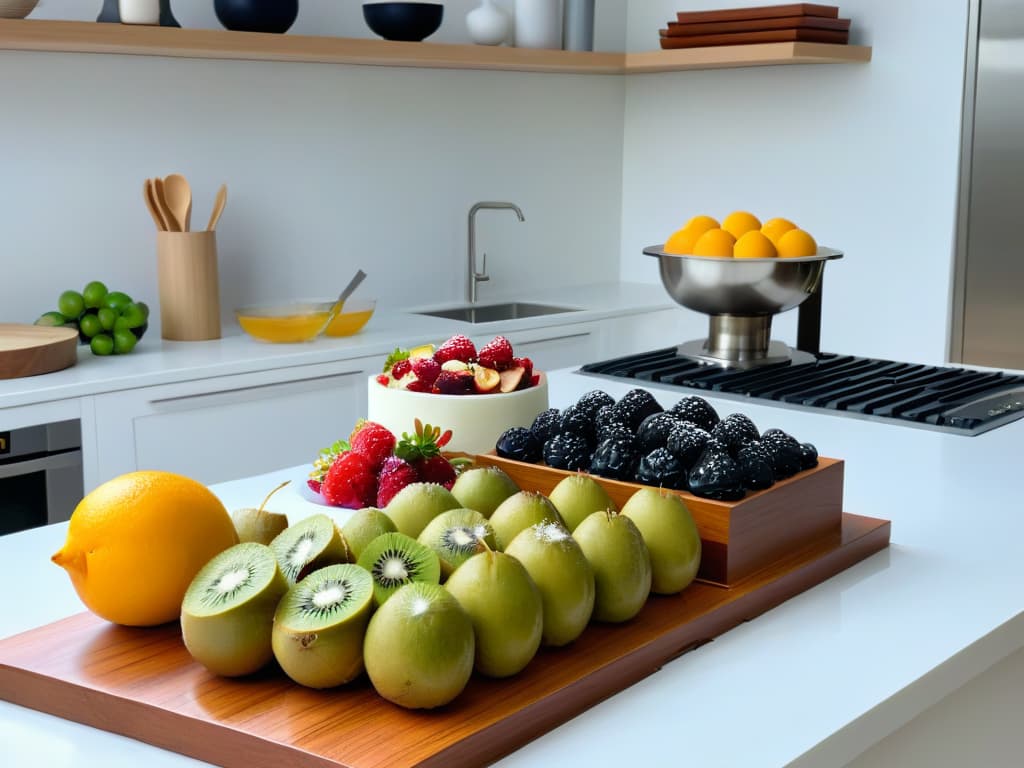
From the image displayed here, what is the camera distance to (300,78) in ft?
11.7

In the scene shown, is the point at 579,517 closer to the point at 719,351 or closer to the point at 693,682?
the point at 693,682

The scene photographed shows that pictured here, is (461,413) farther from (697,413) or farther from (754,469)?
(754,469)

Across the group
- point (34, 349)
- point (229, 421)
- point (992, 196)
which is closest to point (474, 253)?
point (229, 421)

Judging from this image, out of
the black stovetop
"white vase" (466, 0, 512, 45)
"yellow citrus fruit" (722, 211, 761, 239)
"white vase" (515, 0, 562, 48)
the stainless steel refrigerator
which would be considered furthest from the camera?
"white vase" (515, 0, 562, 48)

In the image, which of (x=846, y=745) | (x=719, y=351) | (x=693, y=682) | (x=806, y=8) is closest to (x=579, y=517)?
(x=693, y=682)

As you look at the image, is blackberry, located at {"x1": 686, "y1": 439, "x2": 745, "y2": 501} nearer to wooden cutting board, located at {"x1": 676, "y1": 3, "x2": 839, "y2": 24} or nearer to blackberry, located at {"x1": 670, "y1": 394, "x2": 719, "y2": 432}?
blackberry, located at {"x1": 670, "y1": 394, "x2": 719, "y2": 432}

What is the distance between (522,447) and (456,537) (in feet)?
1.04

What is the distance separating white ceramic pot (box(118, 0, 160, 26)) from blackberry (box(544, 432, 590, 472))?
2004mm

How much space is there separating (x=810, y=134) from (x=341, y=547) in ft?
11.1

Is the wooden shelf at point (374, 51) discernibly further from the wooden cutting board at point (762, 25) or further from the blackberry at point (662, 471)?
the blackberry at point (662, 471)

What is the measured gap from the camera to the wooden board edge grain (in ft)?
2.82

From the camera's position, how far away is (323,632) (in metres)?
0.88

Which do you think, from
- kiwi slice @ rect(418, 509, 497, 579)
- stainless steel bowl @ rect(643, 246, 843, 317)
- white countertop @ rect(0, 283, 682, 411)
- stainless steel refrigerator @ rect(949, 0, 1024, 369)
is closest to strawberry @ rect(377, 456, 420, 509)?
kiwi slice @ rect(418, 509, 497, 579)

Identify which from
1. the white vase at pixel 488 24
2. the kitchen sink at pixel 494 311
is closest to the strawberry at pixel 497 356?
the kitchen sink at pixel 494 311
